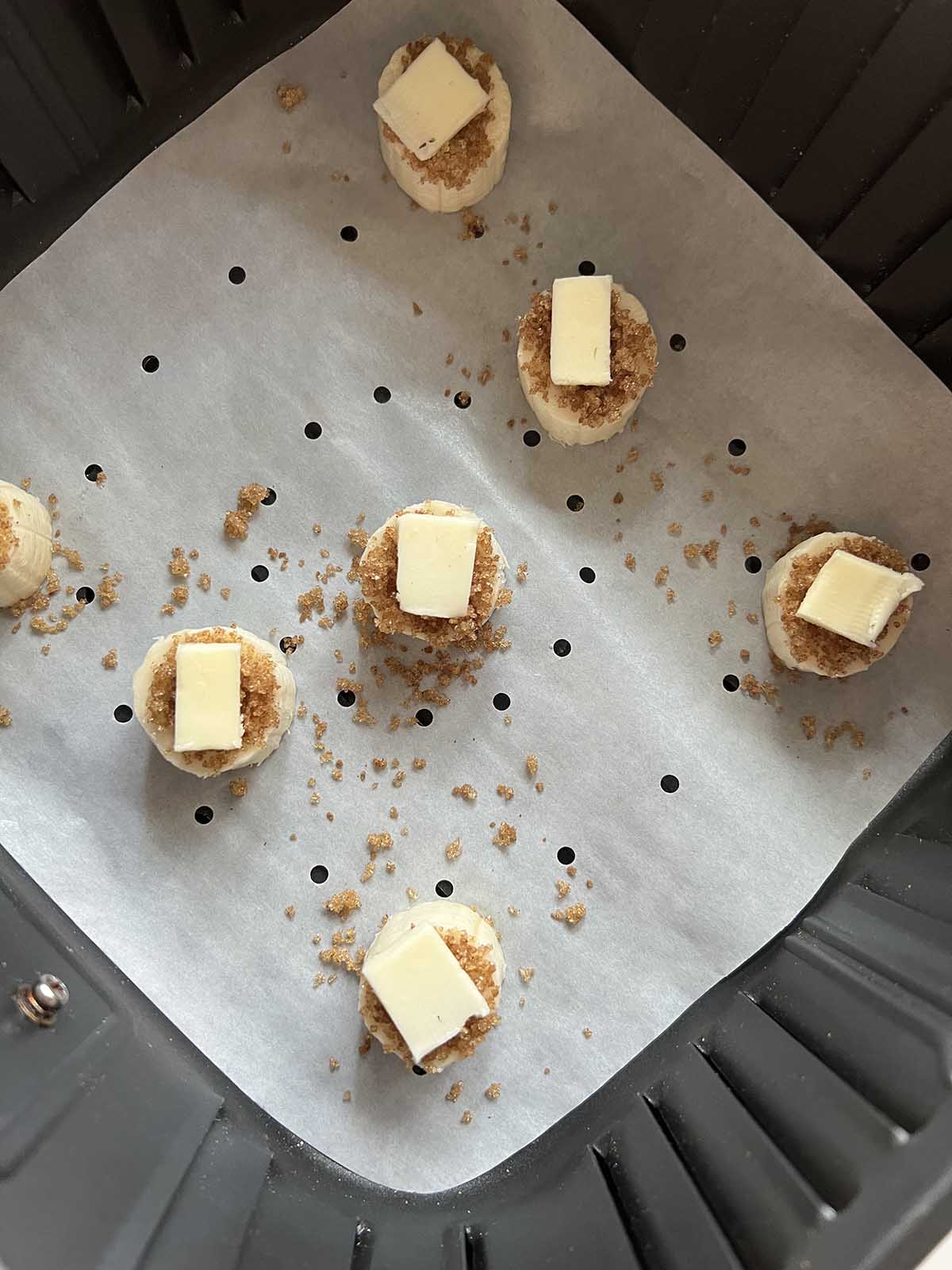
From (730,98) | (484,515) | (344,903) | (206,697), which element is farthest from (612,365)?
(344,903)

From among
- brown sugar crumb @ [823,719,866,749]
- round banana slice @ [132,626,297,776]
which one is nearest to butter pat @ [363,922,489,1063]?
round banana slice @ [132,626,297,776]

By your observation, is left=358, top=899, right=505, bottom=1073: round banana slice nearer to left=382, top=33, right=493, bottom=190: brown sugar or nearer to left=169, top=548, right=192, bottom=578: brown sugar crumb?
left=169, top=548, right=192, bottom=578: brown sugar crumb

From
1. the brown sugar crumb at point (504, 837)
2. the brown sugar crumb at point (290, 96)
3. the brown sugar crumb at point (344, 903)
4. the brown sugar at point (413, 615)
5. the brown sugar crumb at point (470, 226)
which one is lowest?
the brown sugar crumb at point (504, 837)

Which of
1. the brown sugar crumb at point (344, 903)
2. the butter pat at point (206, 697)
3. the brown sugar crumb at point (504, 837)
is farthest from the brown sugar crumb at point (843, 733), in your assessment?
the butter pat at point (206, 697)

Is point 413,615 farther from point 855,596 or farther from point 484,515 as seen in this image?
point 855,596

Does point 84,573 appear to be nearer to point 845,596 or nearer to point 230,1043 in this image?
point 230,1043

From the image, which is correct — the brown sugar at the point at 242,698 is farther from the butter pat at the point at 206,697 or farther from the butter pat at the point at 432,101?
the butter pat at the point at 432,101

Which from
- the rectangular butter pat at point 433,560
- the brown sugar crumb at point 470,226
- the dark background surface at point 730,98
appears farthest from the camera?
the brown sugar crumb at point 470,226
